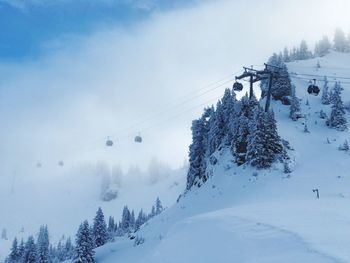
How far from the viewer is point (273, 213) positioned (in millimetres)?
19453

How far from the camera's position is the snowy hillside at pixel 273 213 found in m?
14.0

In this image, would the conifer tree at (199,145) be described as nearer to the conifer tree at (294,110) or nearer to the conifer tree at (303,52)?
the conifer tree at (294,110)

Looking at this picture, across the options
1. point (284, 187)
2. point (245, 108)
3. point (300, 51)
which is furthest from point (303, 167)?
point (300, 51)

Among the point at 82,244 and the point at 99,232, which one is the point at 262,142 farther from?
the point at 99,232

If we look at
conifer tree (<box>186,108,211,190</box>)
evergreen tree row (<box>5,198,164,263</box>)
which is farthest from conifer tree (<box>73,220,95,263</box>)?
conifer tree (<box>186,108,211,190</box>)

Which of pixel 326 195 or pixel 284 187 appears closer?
pixel 326 195

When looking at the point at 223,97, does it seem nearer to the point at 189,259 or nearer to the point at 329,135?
the point at 329,135

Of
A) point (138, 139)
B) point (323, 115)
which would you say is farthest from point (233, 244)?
point (323, 115)

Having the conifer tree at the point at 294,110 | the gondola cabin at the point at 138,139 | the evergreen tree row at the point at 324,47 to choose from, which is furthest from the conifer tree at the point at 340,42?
the gondola cabin at the point at 138,139

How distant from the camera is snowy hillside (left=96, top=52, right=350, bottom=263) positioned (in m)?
14.0

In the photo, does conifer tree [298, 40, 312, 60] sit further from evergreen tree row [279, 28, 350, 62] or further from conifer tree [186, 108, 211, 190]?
conifer tree [186, 108, 211, 190]

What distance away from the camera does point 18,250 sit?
104562 mm

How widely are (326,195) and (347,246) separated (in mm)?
20439

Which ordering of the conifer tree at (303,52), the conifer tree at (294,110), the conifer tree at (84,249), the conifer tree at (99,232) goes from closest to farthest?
the conifer tree at (84,249), the conifer tree at (294,110), the conifer tree at (99,232), the conifer tree at (303,52)
